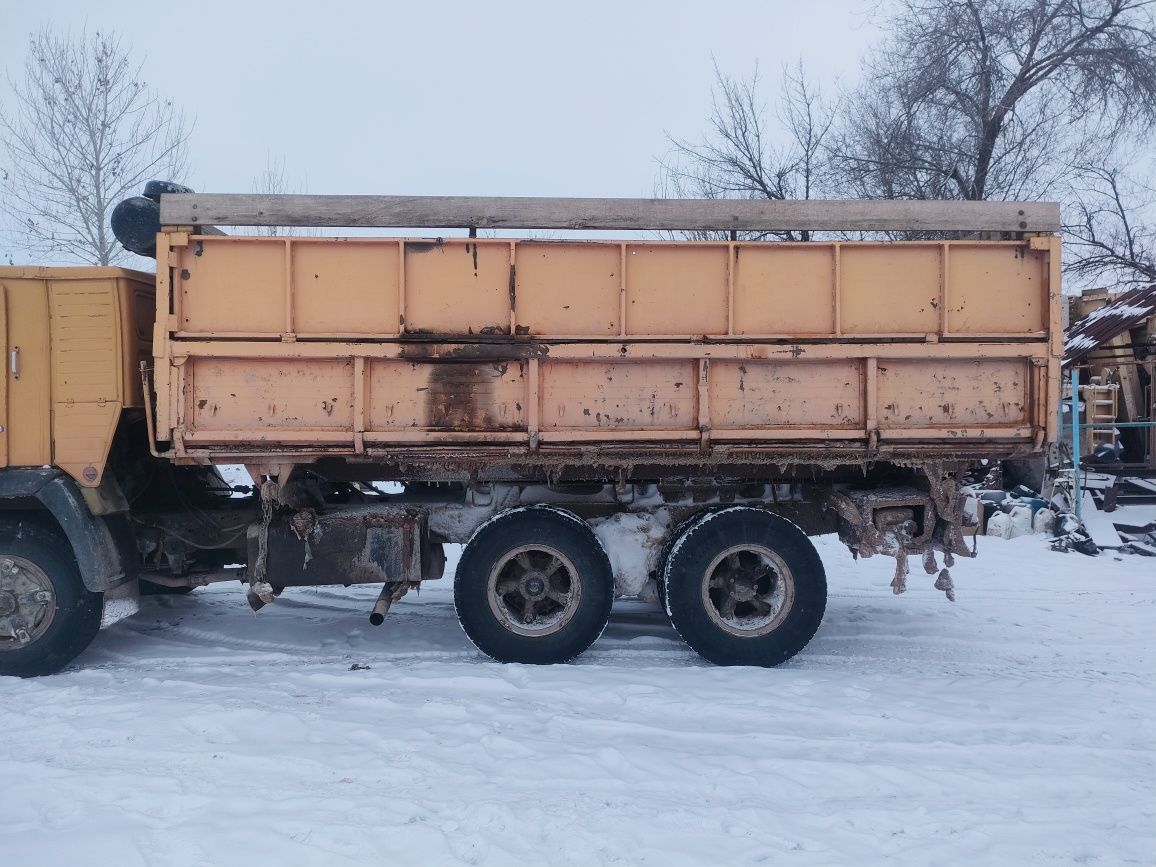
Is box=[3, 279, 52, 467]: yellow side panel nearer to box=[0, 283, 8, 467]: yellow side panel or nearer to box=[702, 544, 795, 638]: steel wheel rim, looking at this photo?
box=[0, 283, 8, 467]: yellow side panel

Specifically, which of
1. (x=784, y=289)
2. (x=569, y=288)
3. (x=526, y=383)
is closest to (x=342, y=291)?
(x=526, y=383)

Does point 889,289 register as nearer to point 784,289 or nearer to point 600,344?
point 784,289

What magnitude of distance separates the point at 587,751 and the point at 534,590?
5.55 feet

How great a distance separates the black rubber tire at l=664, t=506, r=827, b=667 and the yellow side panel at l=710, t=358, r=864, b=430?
0.70 metres

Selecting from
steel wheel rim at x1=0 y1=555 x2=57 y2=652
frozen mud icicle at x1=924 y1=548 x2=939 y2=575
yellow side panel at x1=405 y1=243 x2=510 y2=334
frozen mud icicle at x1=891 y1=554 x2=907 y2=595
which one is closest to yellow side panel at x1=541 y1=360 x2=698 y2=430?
yellow side panel at x1=405 y1=243 x2=510 y2=334

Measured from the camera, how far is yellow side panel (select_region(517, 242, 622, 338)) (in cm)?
552

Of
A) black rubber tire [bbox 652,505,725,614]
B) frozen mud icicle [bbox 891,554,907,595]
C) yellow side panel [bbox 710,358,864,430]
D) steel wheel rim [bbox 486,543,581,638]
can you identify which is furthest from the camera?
black rubber tire [bbox 652,505,725,614]

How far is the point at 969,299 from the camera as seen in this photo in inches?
221

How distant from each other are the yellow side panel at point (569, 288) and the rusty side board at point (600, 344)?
0.04ft

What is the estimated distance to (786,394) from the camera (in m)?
5.62

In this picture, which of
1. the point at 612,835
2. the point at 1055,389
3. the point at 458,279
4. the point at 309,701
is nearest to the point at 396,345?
the point at 458,279

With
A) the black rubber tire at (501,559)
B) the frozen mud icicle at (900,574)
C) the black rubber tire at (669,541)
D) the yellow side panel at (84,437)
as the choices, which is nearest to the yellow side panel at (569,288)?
the black rubber tire at (501,559)

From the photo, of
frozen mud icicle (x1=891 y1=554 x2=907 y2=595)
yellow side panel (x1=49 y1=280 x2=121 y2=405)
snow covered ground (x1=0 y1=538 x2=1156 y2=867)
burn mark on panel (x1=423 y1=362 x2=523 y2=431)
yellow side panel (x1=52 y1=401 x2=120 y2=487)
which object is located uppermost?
yellow side panel (x1=49 y1=280 x2=121 y2=405)

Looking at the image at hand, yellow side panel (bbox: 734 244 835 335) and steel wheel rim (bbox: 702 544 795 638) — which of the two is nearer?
yellow side panel (bbox: 734 244 835 335)
